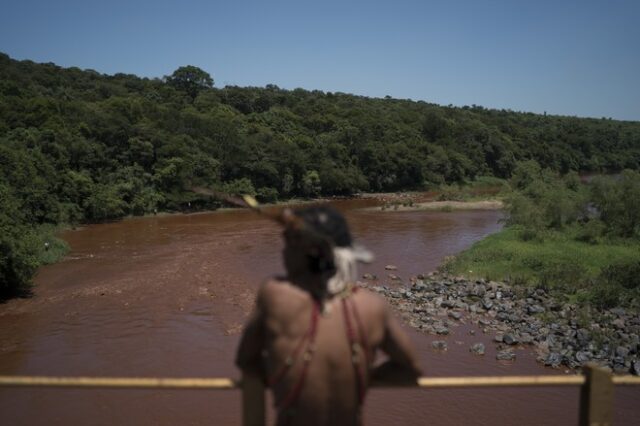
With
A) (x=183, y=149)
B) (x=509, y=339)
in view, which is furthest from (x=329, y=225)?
(x=183, y=149)

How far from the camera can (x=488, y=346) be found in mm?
13367

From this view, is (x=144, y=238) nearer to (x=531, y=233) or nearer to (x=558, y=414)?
(x=531, y=233)

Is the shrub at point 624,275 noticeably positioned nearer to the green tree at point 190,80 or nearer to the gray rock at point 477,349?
the gray rock at point 477,349

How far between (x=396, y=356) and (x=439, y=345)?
39.1ft

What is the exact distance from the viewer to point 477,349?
1303 cm

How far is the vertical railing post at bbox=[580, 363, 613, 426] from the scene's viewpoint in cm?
251

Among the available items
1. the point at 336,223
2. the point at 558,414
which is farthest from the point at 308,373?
the point at 558,414

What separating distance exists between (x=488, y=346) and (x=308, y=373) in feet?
41.5

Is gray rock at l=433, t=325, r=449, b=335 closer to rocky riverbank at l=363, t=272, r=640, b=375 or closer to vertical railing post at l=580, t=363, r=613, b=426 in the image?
rocky riverbank at l=363, t=272, r=640, b=375

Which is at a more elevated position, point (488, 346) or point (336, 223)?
point (336, 223)

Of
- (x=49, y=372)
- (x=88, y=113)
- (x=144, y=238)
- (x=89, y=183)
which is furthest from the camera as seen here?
(x=88, y=113)

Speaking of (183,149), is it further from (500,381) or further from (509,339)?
(500,381)

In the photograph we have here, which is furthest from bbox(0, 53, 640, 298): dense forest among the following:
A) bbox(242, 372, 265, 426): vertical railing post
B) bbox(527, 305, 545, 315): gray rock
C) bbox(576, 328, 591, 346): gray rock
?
bbox(242, 372, 265, 426): vertical railing post

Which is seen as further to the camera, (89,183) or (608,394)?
(89,183)
